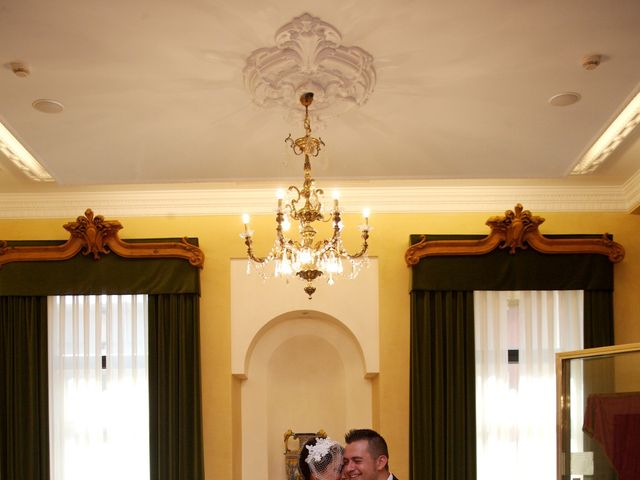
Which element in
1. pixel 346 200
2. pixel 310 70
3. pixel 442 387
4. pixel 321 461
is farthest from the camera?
pixel 346 200

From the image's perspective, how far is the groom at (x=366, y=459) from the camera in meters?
4.46

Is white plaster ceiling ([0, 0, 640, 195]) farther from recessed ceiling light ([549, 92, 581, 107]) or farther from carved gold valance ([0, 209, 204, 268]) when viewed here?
carved gold valance ([0, 209, 204, 268])

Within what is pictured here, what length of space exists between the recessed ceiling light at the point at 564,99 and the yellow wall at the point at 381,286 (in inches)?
133

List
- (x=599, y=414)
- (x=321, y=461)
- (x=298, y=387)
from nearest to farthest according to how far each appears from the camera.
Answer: (x=321, y=461)
(x=599, y=414)
(x=298, y=387)

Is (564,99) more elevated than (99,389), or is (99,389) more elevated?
(564,99)

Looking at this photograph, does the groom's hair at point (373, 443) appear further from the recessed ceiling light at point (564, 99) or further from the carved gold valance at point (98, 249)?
the carved gold valance at point (98, 249)

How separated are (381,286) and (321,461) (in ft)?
14.4

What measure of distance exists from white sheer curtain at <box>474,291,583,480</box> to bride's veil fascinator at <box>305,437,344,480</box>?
430 cm

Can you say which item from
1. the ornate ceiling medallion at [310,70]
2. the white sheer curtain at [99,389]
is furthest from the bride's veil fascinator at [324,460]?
the white sheer curtain at [99,389]

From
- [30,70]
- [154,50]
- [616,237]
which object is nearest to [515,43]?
[154,50]

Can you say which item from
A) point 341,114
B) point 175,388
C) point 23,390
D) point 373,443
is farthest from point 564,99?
point 23,390

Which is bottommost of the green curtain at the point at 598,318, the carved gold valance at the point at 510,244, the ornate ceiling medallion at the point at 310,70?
the green curtain at the point at 598,318

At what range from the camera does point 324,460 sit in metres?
4.44

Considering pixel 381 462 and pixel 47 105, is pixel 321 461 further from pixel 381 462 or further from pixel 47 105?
pixel 47 105
